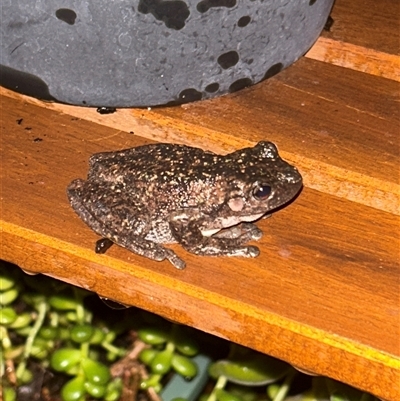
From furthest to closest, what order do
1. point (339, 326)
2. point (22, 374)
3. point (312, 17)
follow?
point (22, 374) < point (312, 17) < point (339, 326)

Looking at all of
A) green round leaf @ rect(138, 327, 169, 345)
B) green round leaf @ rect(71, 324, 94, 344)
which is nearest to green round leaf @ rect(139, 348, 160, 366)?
green round leaf @ rect(138, 327, 169, 345)

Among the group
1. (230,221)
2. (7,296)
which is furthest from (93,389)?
(230,221)

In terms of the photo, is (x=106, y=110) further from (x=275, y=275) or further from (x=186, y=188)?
(x=275, y=275)

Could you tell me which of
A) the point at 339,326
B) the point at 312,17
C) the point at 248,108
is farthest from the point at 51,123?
the point at 339,326

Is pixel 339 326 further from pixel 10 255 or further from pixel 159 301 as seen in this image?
pixel 10 255

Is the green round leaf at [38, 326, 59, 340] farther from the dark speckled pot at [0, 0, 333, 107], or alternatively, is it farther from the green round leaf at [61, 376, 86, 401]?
the dark speckled pot at [0, 0, 333, 107]
